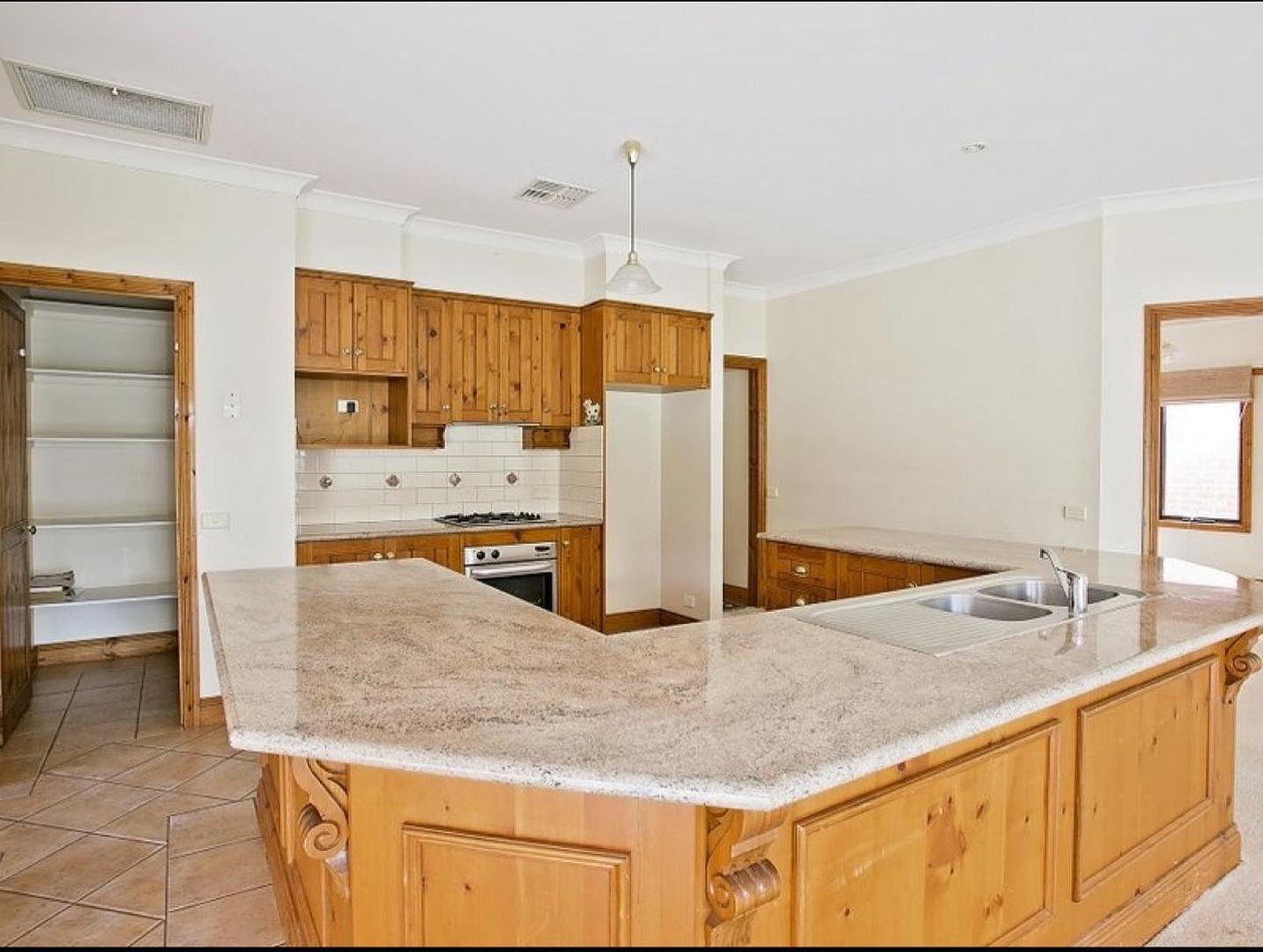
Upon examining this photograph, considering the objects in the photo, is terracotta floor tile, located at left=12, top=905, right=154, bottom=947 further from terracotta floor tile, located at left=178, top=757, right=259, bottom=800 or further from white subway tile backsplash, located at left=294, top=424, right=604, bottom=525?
white subway tile backsplash, located at left=294, top=424, right=604, bottom=525

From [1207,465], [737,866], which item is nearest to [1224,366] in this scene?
[1207,465]

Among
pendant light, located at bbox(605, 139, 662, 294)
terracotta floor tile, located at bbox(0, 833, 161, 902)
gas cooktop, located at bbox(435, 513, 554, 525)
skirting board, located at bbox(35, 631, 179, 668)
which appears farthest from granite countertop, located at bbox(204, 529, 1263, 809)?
skirting board, located at bbox(35, 631, 179, 668)

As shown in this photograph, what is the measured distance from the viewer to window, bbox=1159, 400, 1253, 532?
24.9 ft

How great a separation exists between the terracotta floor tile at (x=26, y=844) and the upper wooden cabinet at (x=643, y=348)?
3654 millimetres

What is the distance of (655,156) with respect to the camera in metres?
3.64

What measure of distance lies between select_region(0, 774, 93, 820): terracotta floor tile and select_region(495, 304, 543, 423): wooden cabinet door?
9.79ft

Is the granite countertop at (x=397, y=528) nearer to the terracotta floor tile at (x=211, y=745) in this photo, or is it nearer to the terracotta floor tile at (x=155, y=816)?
the terracotta floor tile at (x=211, y=745)

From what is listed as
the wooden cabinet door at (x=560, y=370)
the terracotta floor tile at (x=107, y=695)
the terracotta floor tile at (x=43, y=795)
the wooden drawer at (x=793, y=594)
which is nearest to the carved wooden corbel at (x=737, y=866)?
the wooden drawer at (x=793, y=594)

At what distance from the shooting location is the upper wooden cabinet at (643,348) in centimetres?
523

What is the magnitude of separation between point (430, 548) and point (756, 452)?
3.25 meters

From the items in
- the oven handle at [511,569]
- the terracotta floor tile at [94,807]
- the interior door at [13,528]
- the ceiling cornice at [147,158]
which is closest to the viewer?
the terracotta floor tile at [94,807]

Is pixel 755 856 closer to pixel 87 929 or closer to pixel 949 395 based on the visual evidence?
pixel 87 929

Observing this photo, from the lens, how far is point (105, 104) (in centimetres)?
308

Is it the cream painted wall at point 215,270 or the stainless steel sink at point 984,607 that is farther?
the cream painted wall at point 215,270
